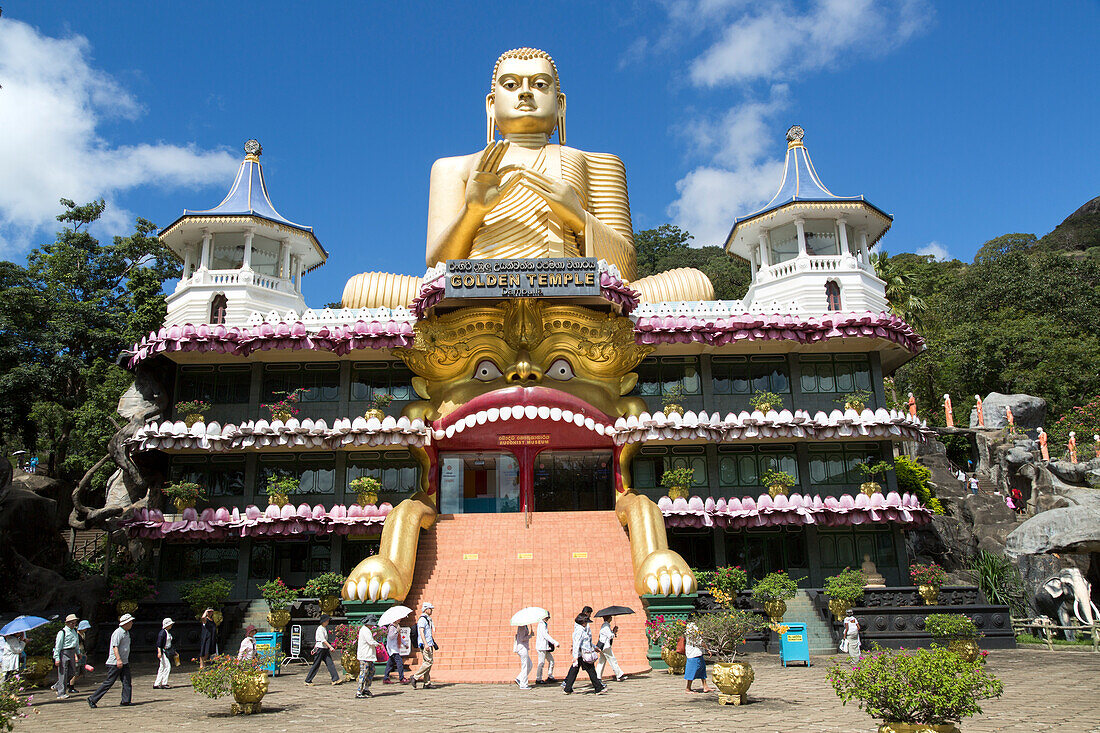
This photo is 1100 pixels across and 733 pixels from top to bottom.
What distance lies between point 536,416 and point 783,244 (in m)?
12.4

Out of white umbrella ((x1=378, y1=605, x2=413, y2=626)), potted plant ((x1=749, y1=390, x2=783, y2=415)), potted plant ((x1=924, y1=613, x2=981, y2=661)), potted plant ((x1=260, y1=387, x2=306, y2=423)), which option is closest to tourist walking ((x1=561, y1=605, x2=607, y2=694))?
white umbrella ((x1=378, y1=605, x2=413, y2=626))

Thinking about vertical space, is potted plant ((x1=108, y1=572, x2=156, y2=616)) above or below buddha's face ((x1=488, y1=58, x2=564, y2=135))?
below

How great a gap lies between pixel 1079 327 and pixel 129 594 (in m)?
48.9

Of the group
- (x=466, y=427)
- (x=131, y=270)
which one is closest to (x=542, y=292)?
(x=466, y=427)

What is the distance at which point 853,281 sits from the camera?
26.7 metres

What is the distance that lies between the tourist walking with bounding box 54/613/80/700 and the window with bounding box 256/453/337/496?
1026 centimetres

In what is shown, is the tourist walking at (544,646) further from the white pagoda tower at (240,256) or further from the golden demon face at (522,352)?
the white pagoda tower at (240,256)

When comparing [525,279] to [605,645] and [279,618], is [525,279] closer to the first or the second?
[279,618]

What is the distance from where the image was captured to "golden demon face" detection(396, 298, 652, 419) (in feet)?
76.1

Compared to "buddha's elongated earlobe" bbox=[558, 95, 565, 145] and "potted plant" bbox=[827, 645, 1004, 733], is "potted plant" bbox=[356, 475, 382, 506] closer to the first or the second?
"buddha's elongated earlobe" bbox=[558, 95, 565, 145]

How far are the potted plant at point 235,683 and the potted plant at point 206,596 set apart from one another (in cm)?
922

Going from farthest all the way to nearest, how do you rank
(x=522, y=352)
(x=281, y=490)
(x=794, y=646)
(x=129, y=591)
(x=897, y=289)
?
(x=897, y=289) < (x=522, y=352) < (x=281, y=490) < (x=129, y=591) < (x=794, y=646)

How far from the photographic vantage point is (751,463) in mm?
24844

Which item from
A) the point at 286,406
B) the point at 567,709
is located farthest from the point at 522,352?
the point at 567,709
